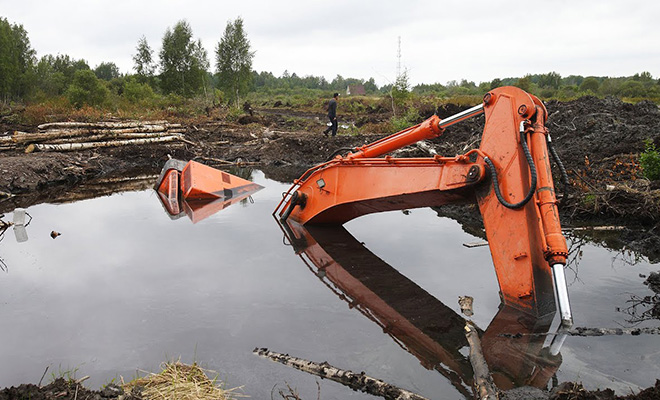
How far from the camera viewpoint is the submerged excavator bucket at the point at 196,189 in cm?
1005

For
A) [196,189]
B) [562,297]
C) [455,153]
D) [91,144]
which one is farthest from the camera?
[91,144]

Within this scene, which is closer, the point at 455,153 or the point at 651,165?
the point at 651,165

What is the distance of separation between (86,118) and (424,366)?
21110 millimetres

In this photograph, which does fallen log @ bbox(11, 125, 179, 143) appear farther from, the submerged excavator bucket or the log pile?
the submerged excavator bucket

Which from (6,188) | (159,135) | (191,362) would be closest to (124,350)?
(191,362)

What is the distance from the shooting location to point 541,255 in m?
4.08

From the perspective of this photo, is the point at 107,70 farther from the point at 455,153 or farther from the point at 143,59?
the point at 455,153

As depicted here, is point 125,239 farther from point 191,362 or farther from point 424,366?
point 424,366

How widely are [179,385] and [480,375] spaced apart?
6.75ft

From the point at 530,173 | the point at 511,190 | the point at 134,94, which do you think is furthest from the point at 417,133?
the point at 134,94

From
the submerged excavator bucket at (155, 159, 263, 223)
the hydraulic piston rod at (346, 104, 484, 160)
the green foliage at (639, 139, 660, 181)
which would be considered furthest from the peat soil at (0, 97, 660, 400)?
the submerged excavator bucket at (155, 159, 263, 223)

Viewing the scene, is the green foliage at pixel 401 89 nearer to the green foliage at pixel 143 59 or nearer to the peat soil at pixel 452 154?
the peat soil at pixel 452 154

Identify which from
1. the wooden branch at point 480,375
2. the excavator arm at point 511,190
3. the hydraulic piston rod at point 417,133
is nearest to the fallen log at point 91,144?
the hydraulic piston rod at point 417,133

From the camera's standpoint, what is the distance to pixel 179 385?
10.6 ft
